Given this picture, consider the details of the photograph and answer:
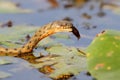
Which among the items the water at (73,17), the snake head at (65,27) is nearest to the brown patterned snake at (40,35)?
the snake head at (65,27)

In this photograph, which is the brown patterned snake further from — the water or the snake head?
the water

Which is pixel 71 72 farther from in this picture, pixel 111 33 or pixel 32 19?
pixel 32 19

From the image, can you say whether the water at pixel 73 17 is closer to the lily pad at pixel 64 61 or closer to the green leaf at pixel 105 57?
the lily pad at pixel 64 61

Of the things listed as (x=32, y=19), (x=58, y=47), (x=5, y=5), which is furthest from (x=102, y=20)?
(x=58, y=47)

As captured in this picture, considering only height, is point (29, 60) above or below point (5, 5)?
below

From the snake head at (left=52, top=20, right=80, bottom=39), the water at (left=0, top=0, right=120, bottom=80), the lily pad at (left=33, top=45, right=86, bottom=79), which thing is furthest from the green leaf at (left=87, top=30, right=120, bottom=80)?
the water at (left=0, top=0, right=120, bottom=80)

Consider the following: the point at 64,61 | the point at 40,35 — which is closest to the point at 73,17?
the point at 40,35

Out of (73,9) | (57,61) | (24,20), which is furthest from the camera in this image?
(73,9)

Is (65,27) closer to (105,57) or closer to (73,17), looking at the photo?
(105,57)
